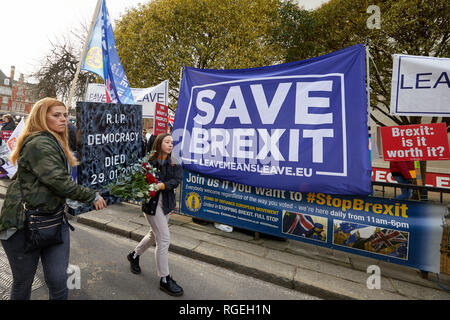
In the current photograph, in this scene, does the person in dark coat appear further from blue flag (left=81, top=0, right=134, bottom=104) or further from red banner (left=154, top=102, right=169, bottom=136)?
blue flag (left=81, top=0, right=134, bottom=104)

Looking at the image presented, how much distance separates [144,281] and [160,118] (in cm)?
437

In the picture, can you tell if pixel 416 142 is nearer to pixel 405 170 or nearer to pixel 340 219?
pixel 340 219

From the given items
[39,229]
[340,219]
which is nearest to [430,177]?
[340,219]

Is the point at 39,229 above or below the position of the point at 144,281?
above

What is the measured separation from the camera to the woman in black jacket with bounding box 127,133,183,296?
9.27 feet

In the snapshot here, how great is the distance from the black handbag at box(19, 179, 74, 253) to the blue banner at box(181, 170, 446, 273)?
2.80 m

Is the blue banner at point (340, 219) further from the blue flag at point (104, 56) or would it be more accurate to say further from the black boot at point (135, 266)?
the blue flag at point (104, 56)

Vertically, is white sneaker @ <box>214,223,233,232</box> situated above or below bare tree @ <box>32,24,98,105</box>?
below

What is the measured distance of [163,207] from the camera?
291 centimetres

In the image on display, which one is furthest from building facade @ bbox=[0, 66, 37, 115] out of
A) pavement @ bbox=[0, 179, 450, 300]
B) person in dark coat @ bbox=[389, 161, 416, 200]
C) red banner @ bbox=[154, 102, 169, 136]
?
person in dark coat @ bbox=[389, 161, 416, 200]

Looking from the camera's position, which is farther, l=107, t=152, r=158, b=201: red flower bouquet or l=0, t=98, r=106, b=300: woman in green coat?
l=107, t=152, r=158, b=201: red flower bouquet

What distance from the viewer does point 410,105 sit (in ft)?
11.7

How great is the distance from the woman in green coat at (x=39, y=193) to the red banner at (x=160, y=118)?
4532 mm

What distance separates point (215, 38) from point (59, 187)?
11655 mm
